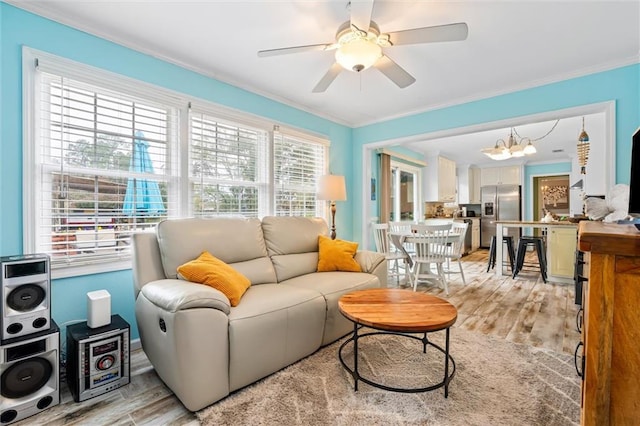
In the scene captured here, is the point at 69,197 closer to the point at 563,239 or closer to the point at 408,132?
the point at 408,132

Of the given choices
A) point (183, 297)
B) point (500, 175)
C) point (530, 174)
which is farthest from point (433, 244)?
point (530, 174)

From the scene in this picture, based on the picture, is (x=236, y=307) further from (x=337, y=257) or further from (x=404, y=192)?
(x=404, y=192)

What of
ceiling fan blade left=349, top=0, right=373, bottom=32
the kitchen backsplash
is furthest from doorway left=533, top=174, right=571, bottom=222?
ceiling fan blade left=349, top=0, right=373, bottom=32

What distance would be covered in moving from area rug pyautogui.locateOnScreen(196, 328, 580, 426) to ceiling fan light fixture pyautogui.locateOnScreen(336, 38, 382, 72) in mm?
2098

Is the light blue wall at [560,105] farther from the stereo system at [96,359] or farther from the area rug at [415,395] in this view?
the stereo system at [96,359]

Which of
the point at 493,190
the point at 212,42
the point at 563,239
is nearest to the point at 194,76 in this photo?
the point at 212,42

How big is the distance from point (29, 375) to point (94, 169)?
1.40 metres

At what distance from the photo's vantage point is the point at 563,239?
14.9 feet

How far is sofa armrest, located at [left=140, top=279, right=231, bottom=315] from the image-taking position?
5.39 feet

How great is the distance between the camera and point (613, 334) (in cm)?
81

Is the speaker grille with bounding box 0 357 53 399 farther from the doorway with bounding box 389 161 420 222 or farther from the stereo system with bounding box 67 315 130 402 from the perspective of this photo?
the doorway with bounding box 389 161 420 222

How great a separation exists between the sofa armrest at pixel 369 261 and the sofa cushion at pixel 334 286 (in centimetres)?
12

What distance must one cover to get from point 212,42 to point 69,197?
1638 mm

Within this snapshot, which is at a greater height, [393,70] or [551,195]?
[393,70]
